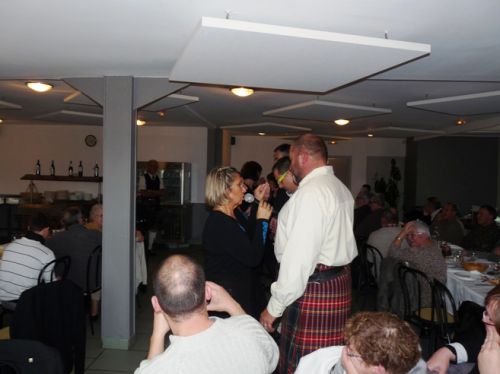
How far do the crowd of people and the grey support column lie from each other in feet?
→ 1.59

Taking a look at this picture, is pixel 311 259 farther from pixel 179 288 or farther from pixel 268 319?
pixel 179 288

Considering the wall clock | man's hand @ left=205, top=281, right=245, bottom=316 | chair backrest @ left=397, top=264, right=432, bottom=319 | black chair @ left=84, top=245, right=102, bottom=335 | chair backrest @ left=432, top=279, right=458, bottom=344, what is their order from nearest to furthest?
man's hand @ left=205, top=281, right=245, bottom=316 < chair backrest @ left=432, top=279, right=458, bottom=344 < chair backrest @ left=397, top=264, right=432, bottom=319 < black chair @ left=84, top=245, right=102, bottom=335 < the wall clock

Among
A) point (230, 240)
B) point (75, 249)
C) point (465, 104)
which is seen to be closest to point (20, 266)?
point (75, 249)

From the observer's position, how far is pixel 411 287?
3.99 metres

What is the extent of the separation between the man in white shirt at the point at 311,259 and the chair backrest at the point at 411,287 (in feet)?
4.71

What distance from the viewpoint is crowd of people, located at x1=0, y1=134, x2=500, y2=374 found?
145cm

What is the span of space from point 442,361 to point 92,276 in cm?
335

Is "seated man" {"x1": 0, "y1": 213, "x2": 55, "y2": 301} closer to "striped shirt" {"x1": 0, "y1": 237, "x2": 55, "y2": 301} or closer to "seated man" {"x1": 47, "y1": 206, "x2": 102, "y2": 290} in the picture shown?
"striped shirt" {"x1": 0, "y1": 237, "x2": 55, "y2": 301}

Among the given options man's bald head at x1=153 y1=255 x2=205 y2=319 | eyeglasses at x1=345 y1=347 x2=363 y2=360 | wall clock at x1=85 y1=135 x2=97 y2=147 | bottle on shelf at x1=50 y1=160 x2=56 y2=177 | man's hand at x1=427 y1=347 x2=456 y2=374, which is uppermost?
wall clock at x1=85 y1=135 x2=97 y2=147

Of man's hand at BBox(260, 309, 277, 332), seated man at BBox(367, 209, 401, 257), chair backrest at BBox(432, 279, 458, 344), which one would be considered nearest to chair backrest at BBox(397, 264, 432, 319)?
chair backrest at BBox(432, 279, 458, 344)

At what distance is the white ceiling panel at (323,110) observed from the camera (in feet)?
19.6

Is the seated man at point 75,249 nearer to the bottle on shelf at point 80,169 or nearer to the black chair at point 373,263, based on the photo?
the black chair at point 373,263

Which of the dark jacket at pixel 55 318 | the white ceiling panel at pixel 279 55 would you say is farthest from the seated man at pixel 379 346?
the dark jacket at pixel 55 318

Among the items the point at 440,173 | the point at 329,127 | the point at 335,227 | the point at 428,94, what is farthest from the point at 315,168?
the point at 440,173
